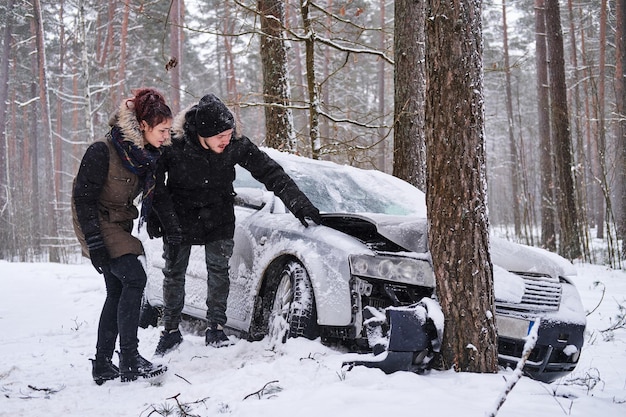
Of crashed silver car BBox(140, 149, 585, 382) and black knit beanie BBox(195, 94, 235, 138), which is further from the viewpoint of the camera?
black knit beanie BBox(195, 94, 235, 138)

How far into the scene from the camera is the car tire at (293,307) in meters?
3.11

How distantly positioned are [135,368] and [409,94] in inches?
169

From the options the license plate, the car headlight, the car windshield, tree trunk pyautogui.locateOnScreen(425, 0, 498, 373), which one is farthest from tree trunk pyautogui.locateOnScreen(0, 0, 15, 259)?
the license plate

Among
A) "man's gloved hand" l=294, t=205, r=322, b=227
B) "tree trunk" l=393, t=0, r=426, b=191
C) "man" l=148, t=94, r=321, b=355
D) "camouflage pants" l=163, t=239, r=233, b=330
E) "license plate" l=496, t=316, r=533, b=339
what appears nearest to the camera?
"license plate" l=496, t=316, r=533, b=339

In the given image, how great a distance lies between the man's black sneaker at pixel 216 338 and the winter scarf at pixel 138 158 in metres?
1.02

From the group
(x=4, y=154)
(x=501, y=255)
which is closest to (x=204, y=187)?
(x=501, y=255)

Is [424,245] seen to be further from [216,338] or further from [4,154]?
[4,154]

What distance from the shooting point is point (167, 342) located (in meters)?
3.63

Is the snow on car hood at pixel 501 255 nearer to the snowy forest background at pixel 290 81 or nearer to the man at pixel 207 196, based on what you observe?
the man at pixel 207 196

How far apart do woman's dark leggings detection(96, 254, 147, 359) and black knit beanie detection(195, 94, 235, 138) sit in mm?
951

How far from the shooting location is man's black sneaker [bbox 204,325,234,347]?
11.8ft

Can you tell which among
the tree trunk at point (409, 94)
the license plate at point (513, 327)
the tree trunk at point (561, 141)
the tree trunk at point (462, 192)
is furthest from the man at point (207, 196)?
the tree trunk at point (561, 141)

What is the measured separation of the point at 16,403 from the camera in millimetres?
2750

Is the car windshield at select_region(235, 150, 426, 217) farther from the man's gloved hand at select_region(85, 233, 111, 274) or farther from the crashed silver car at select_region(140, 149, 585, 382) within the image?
the man's gloved hand at select_region(85, 233, 111, 274)
